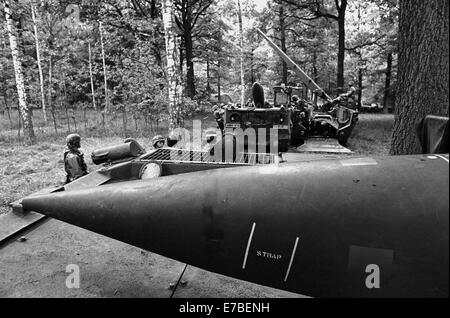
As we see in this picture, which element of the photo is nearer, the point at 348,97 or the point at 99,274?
the point at 99,274

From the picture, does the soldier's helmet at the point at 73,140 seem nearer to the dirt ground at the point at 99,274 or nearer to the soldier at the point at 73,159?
the soldier at the point at 73,159

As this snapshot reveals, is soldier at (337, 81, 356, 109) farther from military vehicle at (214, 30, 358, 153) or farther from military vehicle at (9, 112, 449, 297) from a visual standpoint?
military vehicle at (9, 112, 449, 297)

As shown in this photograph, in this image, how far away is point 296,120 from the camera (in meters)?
11.2

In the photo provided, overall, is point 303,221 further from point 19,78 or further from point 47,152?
point 19,78

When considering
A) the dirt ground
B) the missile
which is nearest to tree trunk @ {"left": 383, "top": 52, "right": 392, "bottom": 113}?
the dirt ground

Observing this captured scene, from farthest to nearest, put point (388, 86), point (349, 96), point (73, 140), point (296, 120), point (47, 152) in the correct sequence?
1. point (388, 86)
2. point (349, 96)
3. point (47, 152)
4. point (296, 120)
5. point (73, 140)

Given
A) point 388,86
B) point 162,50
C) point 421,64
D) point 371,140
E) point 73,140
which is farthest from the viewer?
point 388,86

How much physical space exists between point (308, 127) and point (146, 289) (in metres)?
10.0

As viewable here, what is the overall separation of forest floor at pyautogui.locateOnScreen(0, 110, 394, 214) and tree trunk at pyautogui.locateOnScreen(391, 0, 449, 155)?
21.5 feet

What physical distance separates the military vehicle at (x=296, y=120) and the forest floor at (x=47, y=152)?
42.7 inches

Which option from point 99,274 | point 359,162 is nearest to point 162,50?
point 99,274

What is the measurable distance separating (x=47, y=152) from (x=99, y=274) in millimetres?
9382
